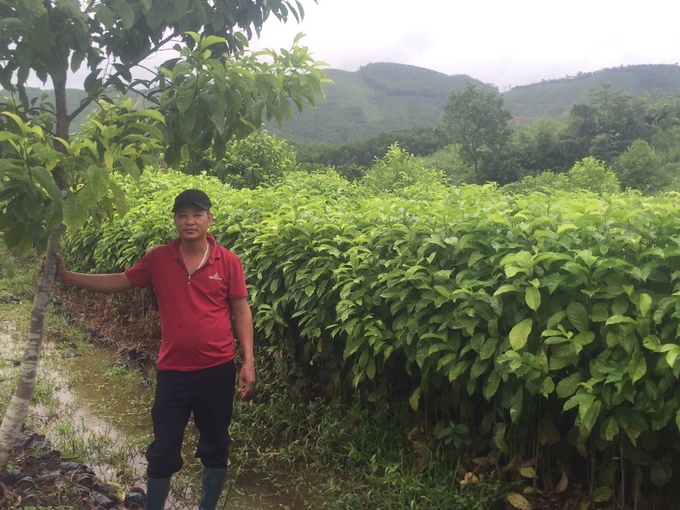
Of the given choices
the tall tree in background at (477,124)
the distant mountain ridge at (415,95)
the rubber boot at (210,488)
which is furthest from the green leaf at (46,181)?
the distant mountain ridge at (415,95)

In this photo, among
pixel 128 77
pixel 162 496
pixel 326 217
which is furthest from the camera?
pixel 326 217

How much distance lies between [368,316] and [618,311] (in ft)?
4.20

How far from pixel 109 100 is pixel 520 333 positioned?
2.28 meters

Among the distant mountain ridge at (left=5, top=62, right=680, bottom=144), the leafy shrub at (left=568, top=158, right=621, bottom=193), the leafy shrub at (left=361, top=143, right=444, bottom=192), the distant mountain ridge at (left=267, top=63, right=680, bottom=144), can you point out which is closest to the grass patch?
the leafy shrub at (left=361, top=143, right=444, bottom=192)

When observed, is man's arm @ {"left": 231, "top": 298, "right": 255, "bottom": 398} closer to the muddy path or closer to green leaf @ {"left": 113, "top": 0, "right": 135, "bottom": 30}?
the muddy path

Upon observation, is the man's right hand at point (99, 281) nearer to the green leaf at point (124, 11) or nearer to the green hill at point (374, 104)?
the green leaf at point (124, 11)

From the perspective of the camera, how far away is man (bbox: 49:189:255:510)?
8.05 ft

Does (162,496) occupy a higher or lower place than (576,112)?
lower

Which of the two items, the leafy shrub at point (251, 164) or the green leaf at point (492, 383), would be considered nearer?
the green leaf at point (492, 383)

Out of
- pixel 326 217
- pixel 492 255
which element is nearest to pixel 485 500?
pixel 492 255

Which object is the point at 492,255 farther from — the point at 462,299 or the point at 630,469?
the point at 630,469

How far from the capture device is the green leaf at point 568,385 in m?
2.41

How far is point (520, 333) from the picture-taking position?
2490mm

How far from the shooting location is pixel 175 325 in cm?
246
